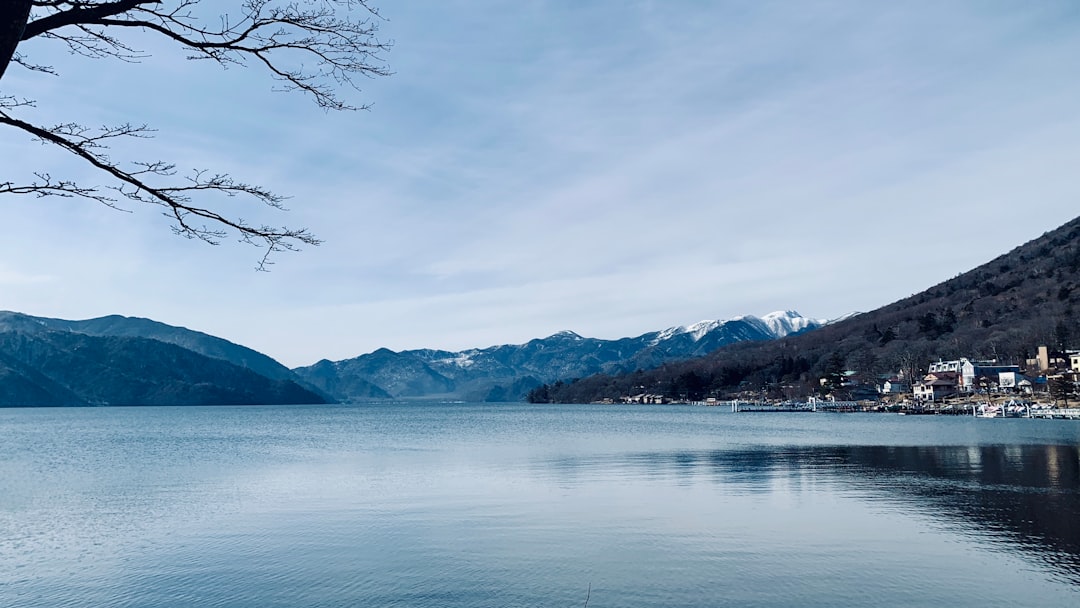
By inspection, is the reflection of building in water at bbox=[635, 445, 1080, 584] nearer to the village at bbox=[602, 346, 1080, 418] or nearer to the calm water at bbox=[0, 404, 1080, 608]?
the calm water at bbox=[0, 404, 1080, 608]

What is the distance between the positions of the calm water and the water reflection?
0.17 m

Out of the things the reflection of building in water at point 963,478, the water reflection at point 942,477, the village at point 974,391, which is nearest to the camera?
the reflection of building in water at point 963,478

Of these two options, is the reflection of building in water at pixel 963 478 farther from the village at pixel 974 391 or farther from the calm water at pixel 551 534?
the village at pixel 974 391

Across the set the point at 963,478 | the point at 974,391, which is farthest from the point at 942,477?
the point at 974,391

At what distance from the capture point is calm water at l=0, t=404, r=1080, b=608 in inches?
664

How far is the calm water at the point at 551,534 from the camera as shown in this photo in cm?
1686

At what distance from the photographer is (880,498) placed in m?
29.7

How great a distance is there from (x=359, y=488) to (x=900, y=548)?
24.3 metres

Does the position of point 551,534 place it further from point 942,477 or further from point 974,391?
point 974,391

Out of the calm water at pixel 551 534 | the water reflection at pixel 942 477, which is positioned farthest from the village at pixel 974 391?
the calm water at pixel 551 534

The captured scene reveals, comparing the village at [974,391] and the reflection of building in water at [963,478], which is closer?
the reflection of building in water at [963,478]

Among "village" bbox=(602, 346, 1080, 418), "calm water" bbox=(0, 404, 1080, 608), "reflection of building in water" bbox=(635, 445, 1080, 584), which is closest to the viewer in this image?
"calm water" bbox=(0, 404, 1080, 608)

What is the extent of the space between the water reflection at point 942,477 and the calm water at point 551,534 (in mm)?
173

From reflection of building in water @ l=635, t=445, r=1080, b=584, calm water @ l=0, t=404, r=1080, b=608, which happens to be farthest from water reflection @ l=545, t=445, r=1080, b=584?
calm water @ l=0, t=404, r=1080, b=608
